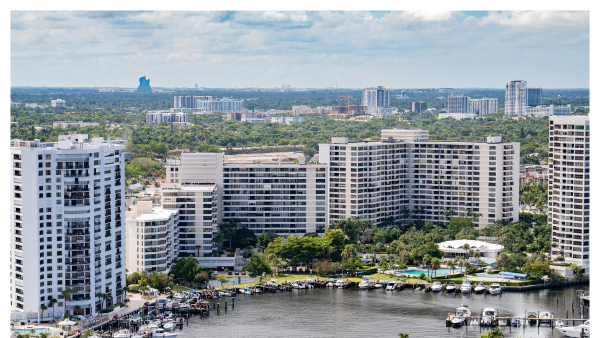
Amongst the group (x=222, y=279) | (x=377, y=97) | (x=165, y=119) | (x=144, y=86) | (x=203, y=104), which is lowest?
(x=222, y=279)

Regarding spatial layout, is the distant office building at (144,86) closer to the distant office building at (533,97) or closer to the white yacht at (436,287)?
the distant office building at (533,97)

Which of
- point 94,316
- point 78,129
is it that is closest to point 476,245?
point 94,316

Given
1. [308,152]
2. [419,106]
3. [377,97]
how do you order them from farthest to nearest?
[377,97] < [419,106] < [308,152]

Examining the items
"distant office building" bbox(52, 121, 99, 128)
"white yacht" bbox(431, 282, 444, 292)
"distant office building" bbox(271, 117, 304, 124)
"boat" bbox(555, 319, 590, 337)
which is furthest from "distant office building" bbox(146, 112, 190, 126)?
"boat" bbox(555, 319, 590, 337)

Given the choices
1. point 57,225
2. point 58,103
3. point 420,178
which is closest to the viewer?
point 57,225

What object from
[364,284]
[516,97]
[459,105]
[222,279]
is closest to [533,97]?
[516,97]

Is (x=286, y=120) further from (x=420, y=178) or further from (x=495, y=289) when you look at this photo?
(x=495, y=289)

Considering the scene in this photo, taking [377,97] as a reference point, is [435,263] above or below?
below
